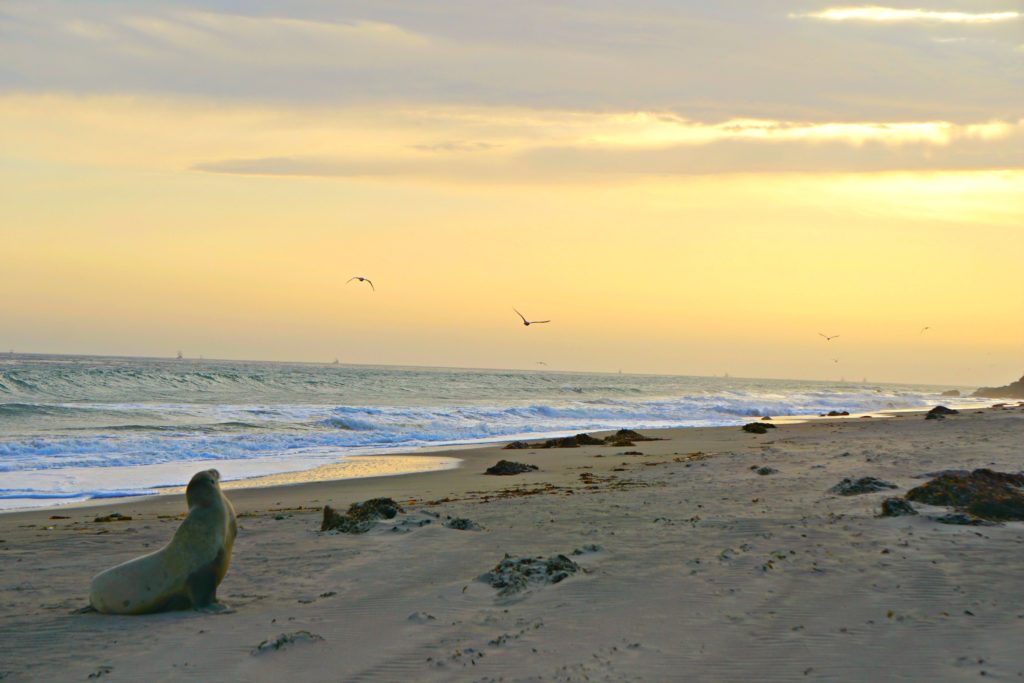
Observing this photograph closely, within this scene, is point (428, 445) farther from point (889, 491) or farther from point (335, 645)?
point (335, 645)

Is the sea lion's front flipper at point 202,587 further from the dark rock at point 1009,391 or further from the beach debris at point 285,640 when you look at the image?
the dark rock at point 1009,391

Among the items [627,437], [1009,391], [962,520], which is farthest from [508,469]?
[1009,391]

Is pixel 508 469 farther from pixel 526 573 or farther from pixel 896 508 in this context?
pixel 526 573

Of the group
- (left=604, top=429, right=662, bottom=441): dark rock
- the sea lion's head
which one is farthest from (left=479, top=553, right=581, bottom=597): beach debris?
(left=604, top=429, right=662, bottom=441): dark rock

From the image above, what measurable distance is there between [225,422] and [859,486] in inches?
906

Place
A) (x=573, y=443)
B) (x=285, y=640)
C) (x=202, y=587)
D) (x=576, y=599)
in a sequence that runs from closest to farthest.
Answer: (x=285, y=640) → (x=576, y=599) → (x=202, y=587) → (x=573, y=443)

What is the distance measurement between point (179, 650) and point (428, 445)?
20.0m

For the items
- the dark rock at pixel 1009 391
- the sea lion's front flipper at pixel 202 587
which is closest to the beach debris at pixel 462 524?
the sea lion's front flipper at pixel 202 587

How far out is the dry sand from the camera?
502cm

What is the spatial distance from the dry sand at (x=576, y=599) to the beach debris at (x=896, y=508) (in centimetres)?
15

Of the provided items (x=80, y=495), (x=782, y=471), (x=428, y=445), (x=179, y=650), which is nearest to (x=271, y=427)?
(x=428, y=445)

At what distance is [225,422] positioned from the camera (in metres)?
29.2

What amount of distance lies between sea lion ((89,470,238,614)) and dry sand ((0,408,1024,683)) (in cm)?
20

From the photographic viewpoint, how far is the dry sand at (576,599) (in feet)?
16.5
